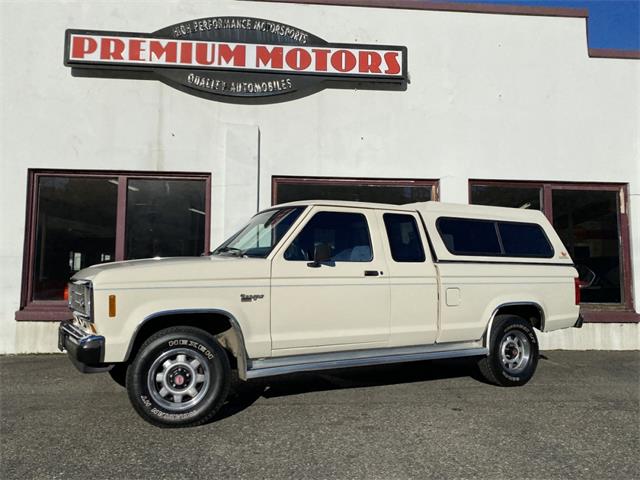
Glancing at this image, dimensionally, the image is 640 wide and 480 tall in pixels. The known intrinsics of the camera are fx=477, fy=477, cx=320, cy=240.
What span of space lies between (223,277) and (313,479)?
1.89 metres

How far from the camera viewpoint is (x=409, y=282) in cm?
510

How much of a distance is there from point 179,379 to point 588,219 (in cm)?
806

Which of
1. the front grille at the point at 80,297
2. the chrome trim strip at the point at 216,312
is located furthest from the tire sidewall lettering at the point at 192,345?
the front grille at the point at 80,297

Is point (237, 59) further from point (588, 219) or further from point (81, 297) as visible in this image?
point (588, 219)

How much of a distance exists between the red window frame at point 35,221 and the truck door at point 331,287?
3.73 m

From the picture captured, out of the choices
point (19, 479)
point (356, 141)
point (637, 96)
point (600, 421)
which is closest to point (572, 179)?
point (637, 96)

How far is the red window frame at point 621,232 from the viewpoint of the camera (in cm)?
848

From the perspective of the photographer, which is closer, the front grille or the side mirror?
the front grille

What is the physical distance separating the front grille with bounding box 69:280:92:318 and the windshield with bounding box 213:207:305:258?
1354mm

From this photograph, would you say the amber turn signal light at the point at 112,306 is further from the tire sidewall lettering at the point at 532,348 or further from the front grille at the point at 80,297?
the tire sidewall lettering at the point at 532,348

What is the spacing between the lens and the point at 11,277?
773 cm

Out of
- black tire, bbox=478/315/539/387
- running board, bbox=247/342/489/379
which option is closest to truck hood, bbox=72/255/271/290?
running board, bbox=247/342/489/379

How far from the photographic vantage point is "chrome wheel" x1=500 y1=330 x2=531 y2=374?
572cm

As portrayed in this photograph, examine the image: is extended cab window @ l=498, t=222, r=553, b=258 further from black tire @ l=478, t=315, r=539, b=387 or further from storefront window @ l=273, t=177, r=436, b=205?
storefront window @ l=273, t=177, r=436, b=205
